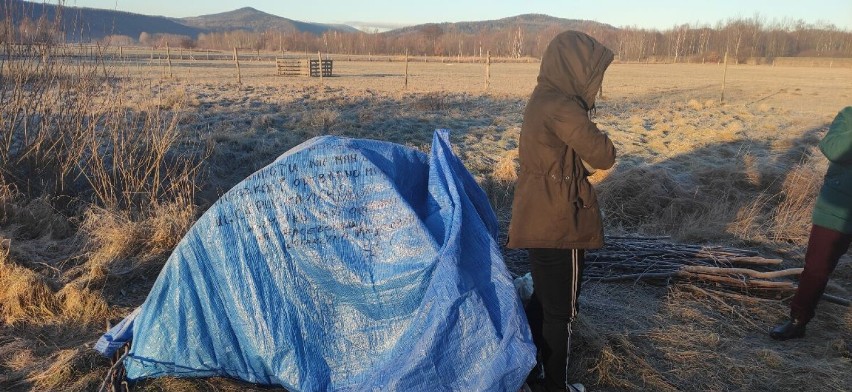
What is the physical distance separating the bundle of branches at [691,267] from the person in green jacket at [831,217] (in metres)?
0.71

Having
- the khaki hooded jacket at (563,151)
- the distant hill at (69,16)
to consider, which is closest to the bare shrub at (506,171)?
the distant hill at (69,16)

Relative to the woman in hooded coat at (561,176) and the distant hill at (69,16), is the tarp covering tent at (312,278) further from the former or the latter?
the distant hill at (69,16)

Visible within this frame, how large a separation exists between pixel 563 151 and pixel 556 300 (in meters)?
0.69

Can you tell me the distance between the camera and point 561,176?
8.11 feet

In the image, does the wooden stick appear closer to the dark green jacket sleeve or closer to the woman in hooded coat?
the dark green jacket sleeve

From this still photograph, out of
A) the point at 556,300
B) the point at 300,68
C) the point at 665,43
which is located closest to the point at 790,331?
the point at 556,300

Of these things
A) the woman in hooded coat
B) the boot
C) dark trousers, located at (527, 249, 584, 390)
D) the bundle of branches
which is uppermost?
the woman in hooded coat

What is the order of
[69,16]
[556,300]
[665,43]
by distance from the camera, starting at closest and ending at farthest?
[556,300] < [69,16] < [665,43]

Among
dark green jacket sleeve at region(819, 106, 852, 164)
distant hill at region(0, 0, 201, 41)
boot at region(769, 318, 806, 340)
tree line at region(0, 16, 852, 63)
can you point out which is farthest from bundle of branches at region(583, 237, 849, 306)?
tree line at region(0, 16, 852, 63)

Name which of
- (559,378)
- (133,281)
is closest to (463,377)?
(559,378)

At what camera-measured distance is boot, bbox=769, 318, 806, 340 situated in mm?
3537

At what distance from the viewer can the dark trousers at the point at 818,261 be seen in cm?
332

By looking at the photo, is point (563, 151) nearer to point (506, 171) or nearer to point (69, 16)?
point (506, 171)

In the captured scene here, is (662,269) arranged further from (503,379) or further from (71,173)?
(71,173)
